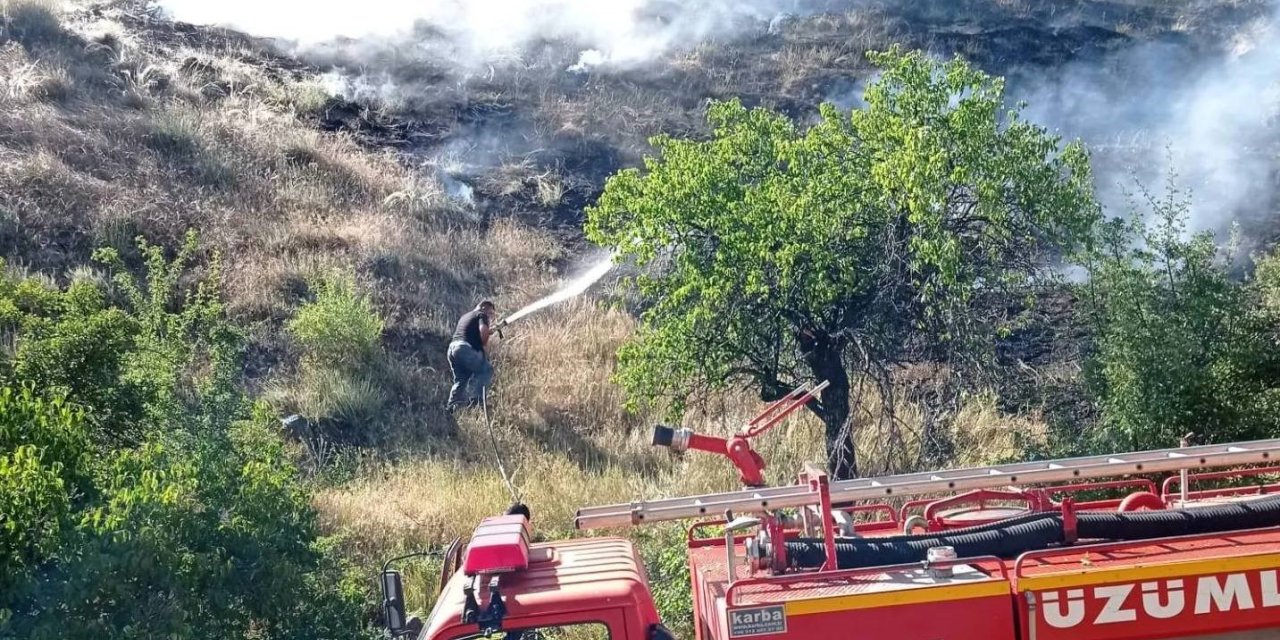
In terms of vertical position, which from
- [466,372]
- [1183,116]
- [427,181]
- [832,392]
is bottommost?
[832,392]

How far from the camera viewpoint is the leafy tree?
955cm

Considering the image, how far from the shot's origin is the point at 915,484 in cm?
485

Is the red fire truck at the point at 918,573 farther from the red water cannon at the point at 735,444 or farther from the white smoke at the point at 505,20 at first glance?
the white smoke at the point at 505,20

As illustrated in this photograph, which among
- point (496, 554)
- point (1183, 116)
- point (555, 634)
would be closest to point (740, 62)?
point (1183, 116)

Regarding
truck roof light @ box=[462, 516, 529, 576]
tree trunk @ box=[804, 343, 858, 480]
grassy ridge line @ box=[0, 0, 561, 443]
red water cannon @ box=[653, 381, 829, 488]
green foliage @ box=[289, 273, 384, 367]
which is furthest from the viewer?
grassy ridge line @ box=[0, 0, 561, 443]

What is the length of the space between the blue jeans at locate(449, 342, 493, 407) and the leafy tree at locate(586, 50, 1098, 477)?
3407 mm

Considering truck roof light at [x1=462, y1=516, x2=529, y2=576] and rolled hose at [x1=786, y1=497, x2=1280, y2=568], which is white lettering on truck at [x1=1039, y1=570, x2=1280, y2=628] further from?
truck roof light at [x1=462, y1=516, x2=529, y2=576]

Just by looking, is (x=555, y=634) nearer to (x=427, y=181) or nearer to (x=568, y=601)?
(x=568, y=601)

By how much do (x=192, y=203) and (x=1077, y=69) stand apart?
1842 centimetres

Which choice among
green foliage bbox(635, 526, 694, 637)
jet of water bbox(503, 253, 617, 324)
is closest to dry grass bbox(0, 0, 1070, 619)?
jet of water bbox(503, 253, 617, 324)

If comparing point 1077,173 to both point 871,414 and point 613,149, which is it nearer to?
point 871,414

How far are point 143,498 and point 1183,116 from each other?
22.4m

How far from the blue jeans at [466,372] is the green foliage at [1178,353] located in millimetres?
6633

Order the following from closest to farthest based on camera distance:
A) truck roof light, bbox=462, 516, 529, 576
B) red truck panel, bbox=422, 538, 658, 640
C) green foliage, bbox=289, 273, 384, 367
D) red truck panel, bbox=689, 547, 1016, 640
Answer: red truck panel, bbox=689, 547, 1016, 640 → red truck panel, bbox=422, 538, 658, 640 → truck roof light, bbox=462, 516, 529, 576 → green foliage, bbox=289, 273, 384, 367
